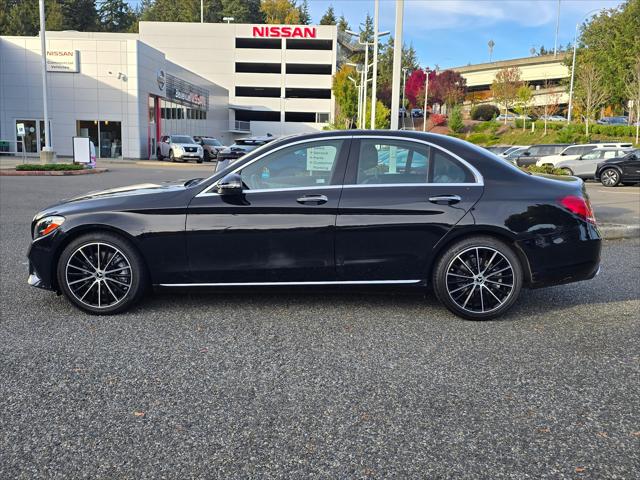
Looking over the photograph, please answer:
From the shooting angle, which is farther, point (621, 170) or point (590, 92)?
point (590, 92)

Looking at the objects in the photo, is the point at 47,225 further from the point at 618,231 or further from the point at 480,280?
the point at 618,231

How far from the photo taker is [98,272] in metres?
4.98

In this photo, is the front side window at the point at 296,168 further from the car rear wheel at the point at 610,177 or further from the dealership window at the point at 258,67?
the dealership window at the point at 258,67

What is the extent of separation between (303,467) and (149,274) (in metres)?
2.78

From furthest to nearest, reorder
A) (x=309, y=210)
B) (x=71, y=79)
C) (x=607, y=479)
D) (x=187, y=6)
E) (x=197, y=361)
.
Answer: (x=187, y=6), (x=71, y=79), (x=309, y=210), (x=197, y=361), (x=607, y=479)

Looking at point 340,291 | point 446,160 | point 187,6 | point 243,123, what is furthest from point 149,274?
point 187,6

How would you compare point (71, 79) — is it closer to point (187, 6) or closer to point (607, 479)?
point (607, 479)

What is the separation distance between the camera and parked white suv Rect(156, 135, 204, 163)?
36469 mm

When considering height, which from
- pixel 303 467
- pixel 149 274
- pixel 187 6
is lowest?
pixel 303 467

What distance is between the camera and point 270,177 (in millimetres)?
5020

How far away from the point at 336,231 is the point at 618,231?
6.65m

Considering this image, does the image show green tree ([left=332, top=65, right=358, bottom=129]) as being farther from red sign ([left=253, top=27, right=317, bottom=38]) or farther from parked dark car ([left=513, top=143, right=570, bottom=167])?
parked dark car ([left=513, top=143, right=570, bottom=167])

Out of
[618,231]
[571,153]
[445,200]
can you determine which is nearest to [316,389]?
[445,200]

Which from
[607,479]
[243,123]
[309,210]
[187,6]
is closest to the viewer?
[607,479]
